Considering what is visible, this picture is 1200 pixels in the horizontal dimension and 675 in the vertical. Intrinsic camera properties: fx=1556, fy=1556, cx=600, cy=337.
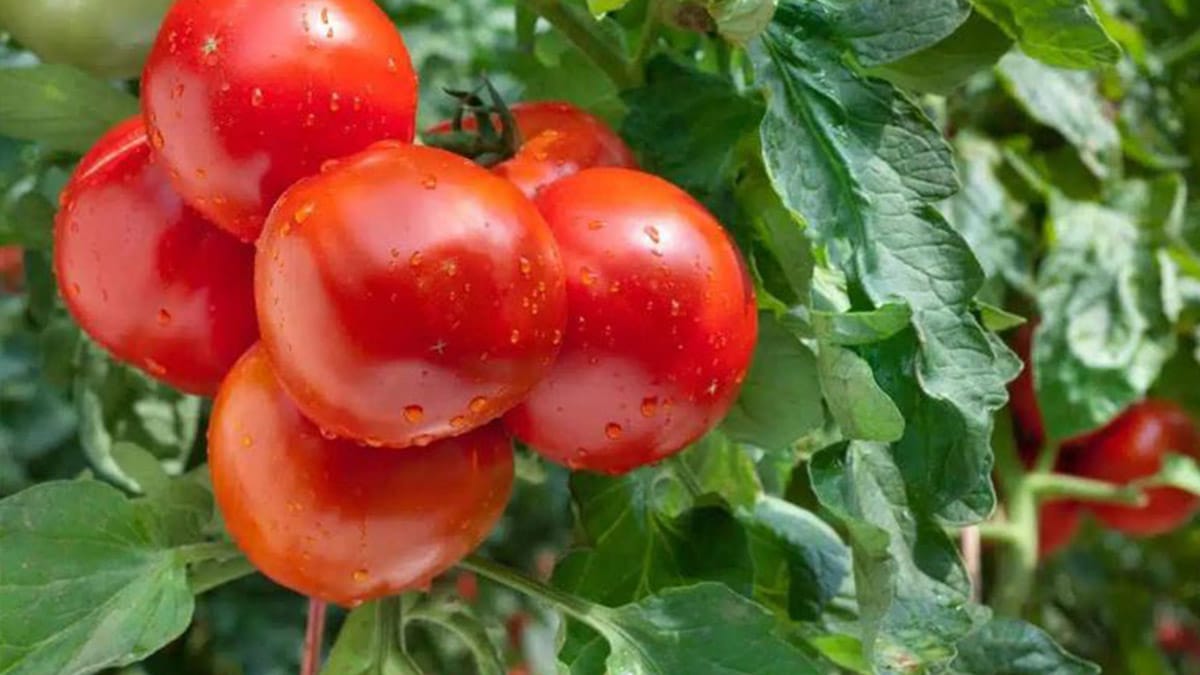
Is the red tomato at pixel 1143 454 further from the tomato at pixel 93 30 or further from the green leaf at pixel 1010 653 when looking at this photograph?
the tomato at pixel 93 30

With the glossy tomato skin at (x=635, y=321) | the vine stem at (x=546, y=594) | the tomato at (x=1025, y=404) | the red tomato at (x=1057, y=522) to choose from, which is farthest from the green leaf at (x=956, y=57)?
the red tomato at (x=1057, y=522)

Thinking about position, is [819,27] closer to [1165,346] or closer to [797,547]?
[797,547]

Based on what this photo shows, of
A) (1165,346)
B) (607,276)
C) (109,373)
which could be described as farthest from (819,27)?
(1165,346)

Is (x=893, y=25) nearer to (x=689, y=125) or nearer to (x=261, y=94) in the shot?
(x=689, y=125)

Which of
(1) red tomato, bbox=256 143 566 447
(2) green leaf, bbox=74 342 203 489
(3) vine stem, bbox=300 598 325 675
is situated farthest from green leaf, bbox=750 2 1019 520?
(2) green leaf, bbox=74 342 203 489

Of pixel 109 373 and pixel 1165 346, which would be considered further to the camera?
pixel 1165 346

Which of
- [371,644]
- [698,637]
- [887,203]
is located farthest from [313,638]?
[887,203]

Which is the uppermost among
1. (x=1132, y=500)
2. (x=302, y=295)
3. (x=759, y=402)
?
(x=302, y=295)
